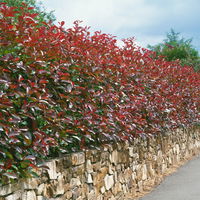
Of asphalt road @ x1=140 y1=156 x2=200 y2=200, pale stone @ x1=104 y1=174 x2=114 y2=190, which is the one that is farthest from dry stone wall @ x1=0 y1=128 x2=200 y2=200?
asphalt road @ x1=140 y1=156 x2=200 y2=200

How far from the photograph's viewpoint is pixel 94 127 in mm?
5695

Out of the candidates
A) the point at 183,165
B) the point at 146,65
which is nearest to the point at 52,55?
the point at 146,65

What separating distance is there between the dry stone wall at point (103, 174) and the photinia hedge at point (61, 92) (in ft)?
0.56

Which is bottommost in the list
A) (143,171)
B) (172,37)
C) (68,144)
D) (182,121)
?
(143,171)

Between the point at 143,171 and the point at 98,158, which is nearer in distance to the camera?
the point at 98,158

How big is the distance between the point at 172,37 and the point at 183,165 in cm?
5369

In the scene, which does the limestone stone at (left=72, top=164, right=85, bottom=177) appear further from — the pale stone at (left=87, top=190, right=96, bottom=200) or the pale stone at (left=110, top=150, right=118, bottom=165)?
the pale stone at (left=110, top=150, right=118, bottom=165)

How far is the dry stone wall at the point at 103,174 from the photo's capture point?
434 cm

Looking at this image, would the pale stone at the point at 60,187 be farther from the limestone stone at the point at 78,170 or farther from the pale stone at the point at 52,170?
the limestone stone at the point at 78,170

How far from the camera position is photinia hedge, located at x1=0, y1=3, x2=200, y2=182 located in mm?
4094

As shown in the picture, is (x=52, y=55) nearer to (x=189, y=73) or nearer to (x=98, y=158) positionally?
(x=98, y=158)

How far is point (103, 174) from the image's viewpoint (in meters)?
6.00

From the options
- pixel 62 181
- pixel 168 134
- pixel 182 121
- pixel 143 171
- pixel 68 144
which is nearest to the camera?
pixel 62 181

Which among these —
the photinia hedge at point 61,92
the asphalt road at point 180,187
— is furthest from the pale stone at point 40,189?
the asphalt road at point 180,187
